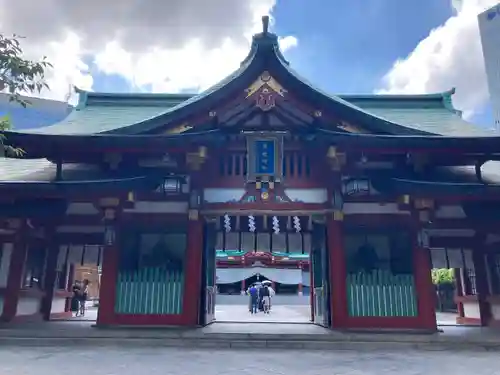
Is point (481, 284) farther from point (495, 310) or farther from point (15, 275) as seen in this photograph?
point (15, 275)

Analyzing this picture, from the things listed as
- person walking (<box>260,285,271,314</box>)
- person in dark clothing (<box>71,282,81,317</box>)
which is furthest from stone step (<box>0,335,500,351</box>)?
person walking (<box>260,285,271,314</box>)

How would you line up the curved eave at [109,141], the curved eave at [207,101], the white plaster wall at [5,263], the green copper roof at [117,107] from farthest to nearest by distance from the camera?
the green copper roof at [117,107]
the white plaster wall at [5,263]
the curved eave at [207,101]
the curved eave at [109,141]

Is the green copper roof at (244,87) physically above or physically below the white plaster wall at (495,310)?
above

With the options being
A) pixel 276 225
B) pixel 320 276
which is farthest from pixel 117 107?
pixel 320 276

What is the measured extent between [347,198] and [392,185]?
1.28 meters

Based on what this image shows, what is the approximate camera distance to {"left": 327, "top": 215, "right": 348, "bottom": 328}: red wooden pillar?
10.5m

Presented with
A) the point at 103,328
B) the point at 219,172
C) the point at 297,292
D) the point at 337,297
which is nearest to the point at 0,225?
the point at 103,328

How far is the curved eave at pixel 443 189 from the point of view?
10453 mm

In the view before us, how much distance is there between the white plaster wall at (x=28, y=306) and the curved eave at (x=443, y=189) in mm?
11076

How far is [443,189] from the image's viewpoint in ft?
34.2

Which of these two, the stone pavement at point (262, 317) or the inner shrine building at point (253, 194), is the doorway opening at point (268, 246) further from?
the inner shrine building at point (253, 194)

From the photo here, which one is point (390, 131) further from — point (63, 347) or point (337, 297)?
point (63, 347)

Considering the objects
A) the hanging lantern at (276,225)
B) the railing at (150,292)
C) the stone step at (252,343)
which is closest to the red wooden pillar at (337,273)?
the stone step at (252,343)

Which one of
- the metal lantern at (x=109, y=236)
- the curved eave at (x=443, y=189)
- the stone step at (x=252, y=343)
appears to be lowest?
the stone step at (x=252, y=343)
